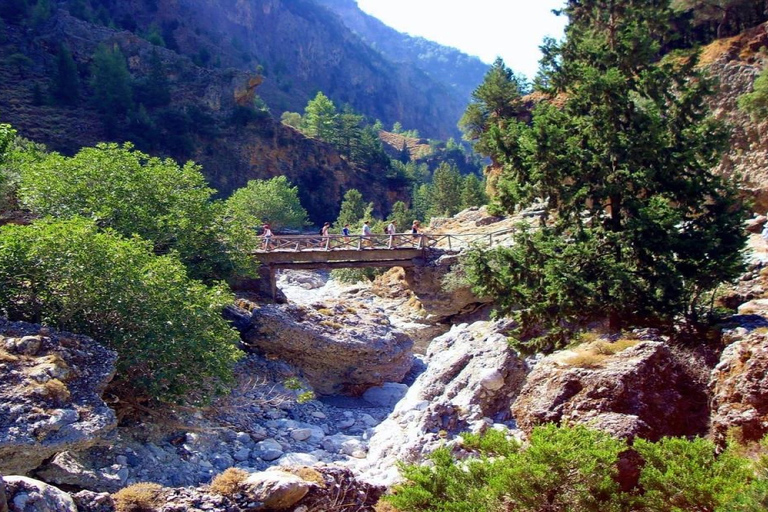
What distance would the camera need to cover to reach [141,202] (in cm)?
2077

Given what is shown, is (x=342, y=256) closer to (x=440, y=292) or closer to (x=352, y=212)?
(x=440, y=292)

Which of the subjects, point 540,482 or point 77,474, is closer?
point 540,482

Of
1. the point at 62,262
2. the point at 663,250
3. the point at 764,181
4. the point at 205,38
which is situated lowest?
the point at 62,262

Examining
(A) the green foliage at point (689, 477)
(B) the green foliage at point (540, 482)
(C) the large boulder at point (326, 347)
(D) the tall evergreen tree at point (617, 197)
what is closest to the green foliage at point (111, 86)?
(C) the large boulder at point (326, 347)

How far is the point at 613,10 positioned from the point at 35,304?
15213 mm

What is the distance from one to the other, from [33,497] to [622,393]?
8.67 m

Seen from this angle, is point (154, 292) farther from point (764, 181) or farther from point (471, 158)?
point (471, 158)

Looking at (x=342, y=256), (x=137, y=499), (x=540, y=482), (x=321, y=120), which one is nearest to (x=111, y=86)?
(x=321, y=120)

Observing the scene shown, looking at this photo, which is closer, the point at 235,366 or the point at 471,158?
the point at 235,366

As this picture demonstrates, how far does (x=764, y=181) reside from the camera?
24.4 m

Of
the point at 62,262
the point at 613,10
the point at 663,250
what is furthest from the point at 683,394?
the point at 62,262

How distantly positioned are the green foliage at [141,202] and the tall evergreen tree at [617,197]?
10695 millimetres

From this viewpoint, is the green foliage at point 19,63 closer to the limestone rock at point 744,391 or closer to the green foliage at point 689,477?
the limestone rock at point 744,391

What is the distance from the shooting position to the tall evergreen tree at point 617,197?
13.0 m
